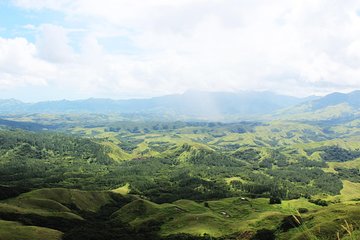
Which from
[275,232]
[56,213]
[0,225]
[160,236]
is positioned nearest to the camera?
[0,225]

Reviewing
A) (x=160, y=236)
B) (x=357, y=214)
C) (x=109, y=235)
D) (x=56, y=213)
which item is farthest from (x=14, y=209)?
(x=357, y=214)

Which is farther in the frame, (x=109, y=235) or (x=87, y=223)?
(x=87, y=223)

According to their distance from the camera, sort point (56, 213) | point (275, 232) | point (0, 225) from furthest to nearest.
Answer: point (56, 213), point (275, 232), point (0, 225)

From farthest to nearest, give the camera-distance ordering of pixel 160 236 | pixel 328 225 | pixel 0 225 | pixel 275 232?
pixel 160 236, pixel 275 232, pixel 0 225, pixel 328 225

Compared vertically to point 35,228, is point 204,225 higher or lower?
lower

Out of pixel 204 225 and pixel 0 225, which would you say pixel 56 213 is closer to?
pixel 0 225

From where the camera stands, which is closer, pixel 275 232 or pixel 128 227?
pixel 275 232

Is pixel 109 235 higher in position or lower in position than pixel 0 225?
lower

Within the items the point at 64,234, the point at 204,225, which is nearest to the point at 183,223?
the point at 204,225

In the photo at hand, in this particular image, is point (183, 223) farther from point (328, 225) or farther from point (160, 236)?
point (328, 225)
